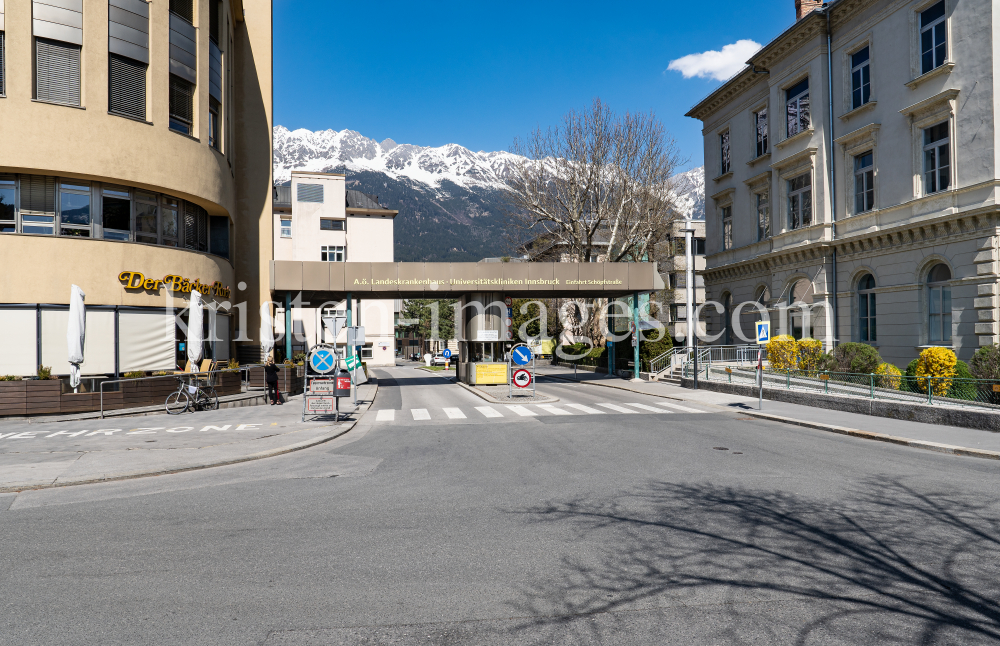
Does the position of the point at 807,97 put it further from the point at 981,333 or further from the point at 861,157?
the point at 981,333

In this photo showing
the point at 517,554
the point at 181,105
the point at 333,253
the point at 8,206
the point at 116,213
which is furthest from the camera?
the point at 333,253

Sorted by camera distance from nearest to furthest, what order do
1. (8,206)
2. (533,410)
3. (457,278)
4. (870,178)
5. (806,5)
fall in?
(8,206) < (533,410) < (870,178) < (457,278) < (806,5)

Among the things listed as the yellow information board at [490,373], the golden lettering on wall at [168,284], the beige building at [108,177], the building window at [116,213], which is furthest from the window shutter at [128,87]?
the yellow information board at [490,373]

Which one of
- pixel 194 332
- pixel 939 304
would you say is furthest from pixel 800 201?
pixel 194 332

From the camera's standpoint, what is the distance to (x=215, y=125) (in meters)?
25.2

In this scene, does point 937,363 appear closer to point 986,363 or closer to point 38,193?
point 986,363

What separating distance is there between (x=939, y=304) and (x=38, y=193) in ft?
103

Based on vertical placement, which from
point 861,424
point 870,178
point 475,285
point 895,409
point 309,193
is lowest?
point 861,424

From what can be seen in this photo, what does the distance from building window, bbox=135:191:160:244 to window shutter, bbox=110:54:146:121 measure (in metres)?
2.56

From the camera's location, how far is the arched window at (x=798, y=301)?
3123 cm

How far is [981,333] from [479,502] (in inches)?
862

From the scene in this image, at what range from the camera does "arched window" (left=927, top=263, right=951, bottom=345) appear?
23.8 meters

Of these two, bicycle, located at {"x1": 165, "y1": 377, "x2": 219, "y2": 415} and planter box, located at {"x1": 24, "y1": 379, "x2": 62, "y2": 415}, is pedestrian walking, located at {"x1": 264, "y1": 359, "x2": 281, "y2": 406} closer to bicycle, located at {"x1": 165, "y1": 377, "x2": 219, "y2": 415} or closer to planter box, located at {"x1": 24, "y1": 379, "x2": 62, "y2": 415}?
bicycle, located at {"x1": 165, "y1": 377, "x2": 219, "y2": 415}

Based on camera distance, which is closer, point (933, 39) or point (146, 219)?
point (146, 219)
